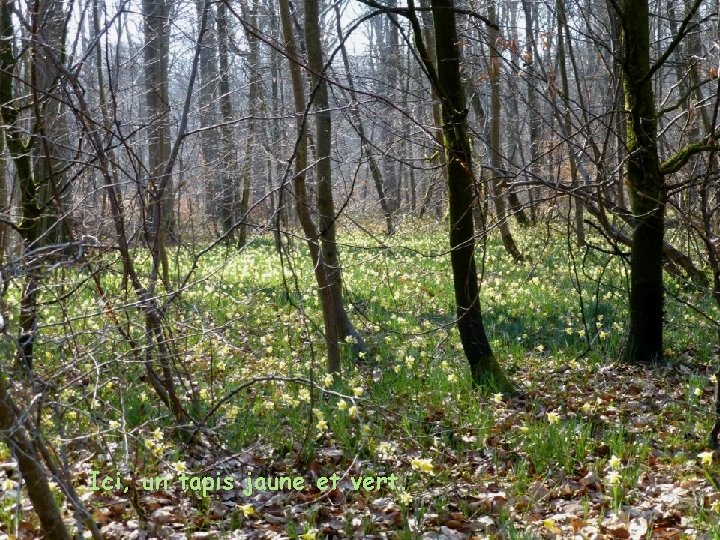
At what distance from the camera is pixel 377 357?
6.33 m

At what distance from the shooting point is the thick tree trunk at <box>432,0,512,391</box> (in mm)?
5156

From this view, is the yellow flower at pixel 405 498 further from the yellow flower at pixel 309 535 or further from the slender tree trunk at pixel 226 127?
the slender tree trunk at pixel 226 127

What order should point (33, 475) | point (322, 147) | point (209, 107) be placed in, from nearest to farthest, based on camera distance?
point (33, 475)
point (209, 107)
point (322, 147)

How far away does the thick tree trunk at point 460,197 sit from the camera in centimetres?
516

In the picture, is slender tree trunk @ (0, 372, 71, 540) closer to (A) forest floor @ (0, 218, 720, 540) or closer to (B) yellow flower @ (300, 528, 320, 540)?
(A) forest floor @ (0, 218, 720, 540)

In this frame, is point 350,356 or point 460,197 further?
point 350,356

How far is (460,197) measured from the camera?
5.37m

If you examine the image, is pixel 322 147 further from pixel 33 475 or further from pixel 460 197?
pixel 33 475

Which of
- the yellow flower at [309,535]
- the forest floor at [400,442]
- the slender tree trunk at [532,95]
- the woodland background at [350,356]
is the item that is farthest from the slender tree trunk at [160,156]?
the slender tree trunk at [532,95]

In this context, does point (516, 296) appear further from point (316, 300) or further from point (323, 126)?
point (323, 126)

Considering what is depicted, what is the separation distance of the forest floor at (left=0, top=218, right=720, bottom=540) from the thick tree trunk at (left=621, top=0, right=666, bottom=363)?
1.17 ft

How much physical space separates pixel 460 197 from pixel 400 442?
175 centimetres

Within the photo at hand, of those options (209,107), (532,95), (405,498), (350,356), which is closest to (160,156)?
(209,107)

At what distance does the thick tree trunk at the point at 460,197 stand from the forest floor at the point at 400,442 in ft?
0.81
